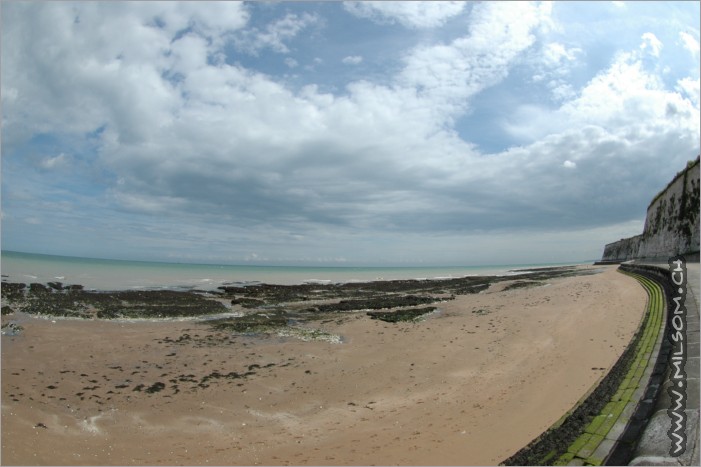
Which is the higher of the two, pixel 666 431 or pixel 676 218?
pixel 676 218

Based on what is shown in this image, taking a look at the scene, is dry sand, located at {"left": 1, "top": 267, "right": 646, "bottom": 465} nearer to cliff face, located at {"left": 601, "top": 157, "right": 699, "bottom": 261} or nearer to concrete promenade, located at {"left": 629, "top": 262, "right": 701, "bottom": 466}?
concrete promenade, located at {"left": 629, "top": 262, "right": 701, "bottom": 466}

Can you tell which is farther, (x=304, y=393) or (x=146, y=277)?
(x=146, y=277)

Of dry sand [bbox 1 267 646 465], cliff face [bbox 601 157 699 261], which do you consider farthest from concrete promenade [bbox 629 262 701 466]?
cliff face [bbox 601 157 699 261]

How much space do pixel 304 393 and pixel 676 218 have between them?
32.7m

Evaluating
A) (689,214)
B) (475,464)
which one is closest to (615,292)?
(689,214)

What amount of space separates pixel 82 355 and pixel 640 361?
16.0 meters

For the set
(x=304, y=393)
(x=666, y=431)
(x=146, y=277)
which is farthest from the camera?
(x=146, y=277)

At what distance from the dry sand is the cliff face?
1471 cm

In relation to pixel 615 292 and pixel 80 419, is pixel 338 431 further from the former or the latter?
pixel 615 292

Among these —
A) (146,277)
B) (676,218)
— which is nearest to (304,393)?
(676,218)

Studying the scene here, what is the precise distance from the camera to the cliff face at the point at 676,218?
79.1 ft

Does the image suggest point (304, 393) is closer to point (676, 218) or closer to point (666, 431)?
point (666, 431)

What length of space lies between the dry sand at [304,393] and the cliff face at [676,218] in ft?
48.3

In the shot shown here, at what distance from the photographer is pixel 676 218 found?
27875 mm
